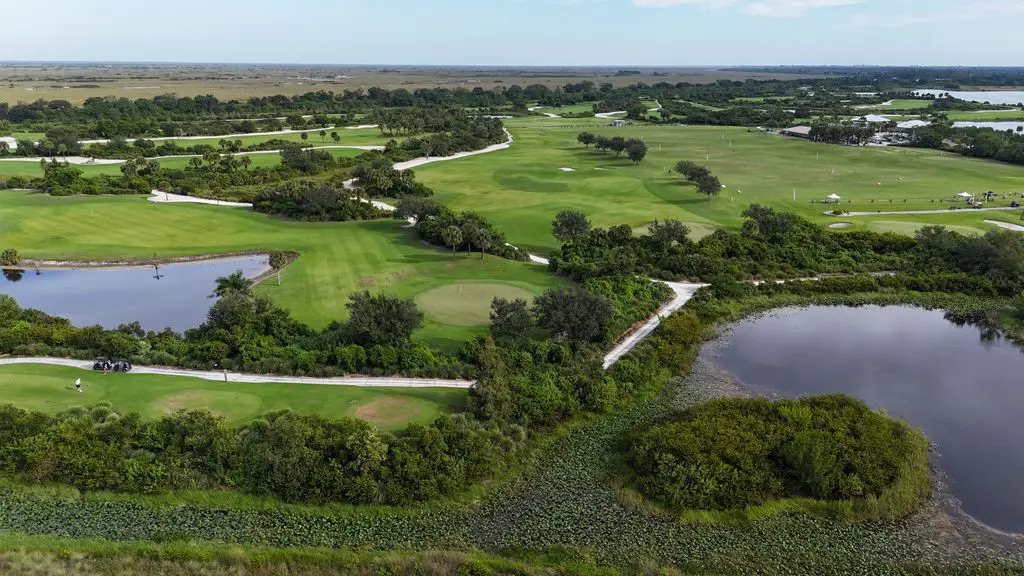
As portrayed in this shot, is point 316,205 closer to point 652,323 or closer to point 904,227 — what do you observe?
point 652,323

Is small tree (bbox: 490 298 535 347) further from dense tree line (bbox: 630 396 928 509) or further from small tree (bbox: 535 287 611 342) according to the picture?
dense tree line (bbox: 630 396 928 509)

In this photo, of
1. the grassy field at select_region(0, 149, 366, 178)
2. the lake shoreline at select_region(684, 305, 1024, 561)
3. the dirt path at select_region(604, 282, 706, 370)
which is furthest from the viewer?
the grassy field at select_region(0, 149, 366, 178)

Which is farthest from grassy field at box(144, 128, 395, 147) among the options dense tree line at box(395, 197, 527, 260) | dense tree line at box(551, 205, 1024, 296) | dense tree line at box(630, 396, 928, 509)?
dense tree line at box(630, 396, 928, 509)

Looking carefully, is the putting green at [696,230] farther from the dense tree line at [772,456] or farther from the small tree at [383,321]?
the dense tree line at [772,456]

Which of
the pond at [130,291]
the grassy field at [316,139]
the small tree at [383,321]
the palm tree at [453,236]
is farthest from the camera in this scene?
the grassy field at [316,139]

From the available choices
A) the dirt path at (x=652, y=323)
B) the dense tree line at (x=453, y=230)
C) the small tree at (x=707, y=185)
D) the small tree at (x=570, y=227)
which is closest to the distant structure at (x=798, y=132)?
the small tree at (x=707, y=185)

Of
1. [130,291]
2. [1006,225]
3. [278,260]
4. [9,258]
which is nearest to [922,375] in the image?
[1006,225]
